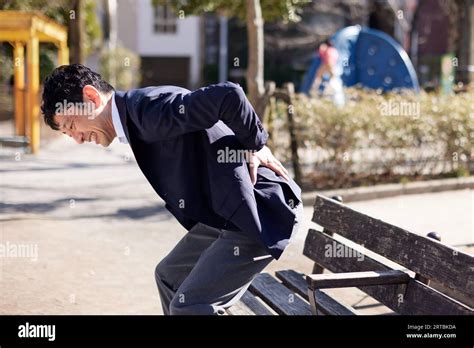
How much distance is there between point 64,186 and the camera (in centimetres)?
1005

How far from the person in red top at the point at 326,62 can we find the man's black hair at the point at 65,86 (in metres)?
13.3

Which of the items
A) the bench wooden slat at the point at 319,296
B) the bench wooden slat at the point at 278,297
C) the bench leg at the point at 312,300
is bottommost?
the bench wooden slat at the point at 278,297

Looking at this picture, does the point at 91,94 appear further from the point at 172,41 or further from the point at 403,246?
the point at 172,41

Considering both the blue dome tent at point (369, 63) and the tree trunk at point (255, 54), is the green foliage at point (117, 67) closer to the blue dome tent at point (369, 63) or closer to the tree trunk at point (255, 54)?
the blue dome tent at point (369, 63)

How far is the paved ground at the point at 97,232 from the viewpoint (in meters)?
5.39

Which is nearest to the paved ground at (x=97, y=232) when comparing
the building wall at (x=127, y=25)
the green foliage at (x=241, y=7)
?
the green foliage at (x=241, y=7)

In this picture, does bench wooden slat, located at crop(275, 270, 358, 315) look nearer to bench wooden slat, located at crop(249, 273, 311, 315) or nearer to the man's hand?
bench wooden slat, located at crop(249, 273, 311, 315)

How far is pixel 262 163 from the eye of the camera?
10.8ft

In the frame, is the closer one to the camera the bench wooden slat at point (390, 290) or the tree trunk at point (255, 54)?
the bench wooden slat at point (390, 290)

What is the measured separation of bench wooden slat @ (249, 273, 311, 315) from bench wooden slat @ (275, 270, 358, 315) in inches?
1.7

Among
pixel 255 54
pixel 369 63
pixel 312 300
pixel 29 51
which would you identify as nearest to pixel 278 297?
pixel 312 300

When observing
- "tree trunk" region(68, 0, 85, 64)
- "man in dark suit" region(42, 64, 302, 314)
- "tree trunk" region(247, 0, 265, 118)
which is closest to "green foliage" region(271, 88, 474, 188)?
"tree trunk" region(247, 0, 265, 118)
